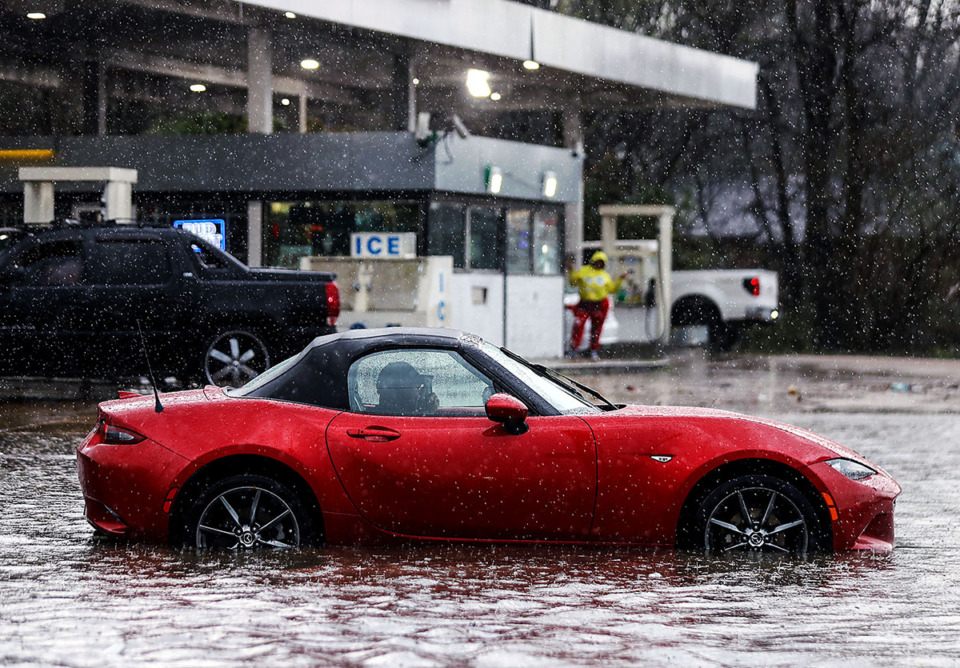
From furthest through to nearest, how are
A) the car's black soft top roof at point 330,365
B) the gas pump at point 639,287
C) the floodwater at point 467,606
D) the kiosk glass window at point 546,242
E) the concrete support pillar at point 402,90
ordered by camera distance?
1. the gas pump at point 639,287
2. the kiosk glass window at point 546,242
3. the concrete support pillar at point 402,90
4. the car's black soft top roof at point 330,365
5. the floodwater at point 467,606

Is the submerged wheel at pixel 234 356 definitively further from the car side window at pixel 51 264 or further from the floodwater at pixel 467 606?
the floodwater at pixel 467 606

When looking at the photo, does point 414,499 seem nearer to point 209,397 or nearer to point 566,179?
point 209,397

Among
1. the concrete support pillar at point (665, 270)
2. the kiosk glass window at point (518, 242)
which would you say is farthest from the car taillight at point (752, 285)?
the kiosk glass window at point (518, 242)

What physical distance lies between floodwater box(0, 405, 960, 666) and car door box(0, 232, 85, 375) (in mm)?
8779

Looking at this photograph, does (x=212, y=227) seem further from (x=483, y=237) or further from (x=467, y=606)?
(x=467, y=606)

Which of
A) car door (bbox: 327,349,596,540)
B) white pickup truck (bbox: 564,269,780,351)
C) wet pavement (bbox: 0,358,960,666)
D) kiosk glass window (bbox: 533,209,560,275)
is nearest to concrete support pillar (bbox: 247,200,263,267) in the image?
kiosk glass window (bbox: 533,209,560,275)

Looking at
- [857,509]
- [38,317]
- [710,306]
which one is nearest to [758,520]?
[857,509]

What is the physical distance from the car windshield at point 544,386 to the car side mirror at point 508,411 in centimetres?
32

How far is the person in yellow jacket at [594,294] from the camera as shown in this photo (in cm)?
2662

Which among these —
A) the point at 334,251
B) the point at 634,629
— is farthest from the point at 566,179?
the point at 634,629

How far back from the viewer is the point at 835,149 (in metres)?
41.3

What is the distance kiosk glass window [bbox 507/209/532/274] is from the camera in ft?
87.0

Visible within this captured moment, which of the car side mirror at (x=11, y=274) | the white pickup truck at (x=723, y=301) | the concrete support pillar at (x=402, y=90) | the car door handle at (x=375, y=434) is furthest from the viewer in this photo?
the white pickup truck at (x=723, y=301)

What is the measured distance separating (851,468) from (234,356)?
36.2ft
